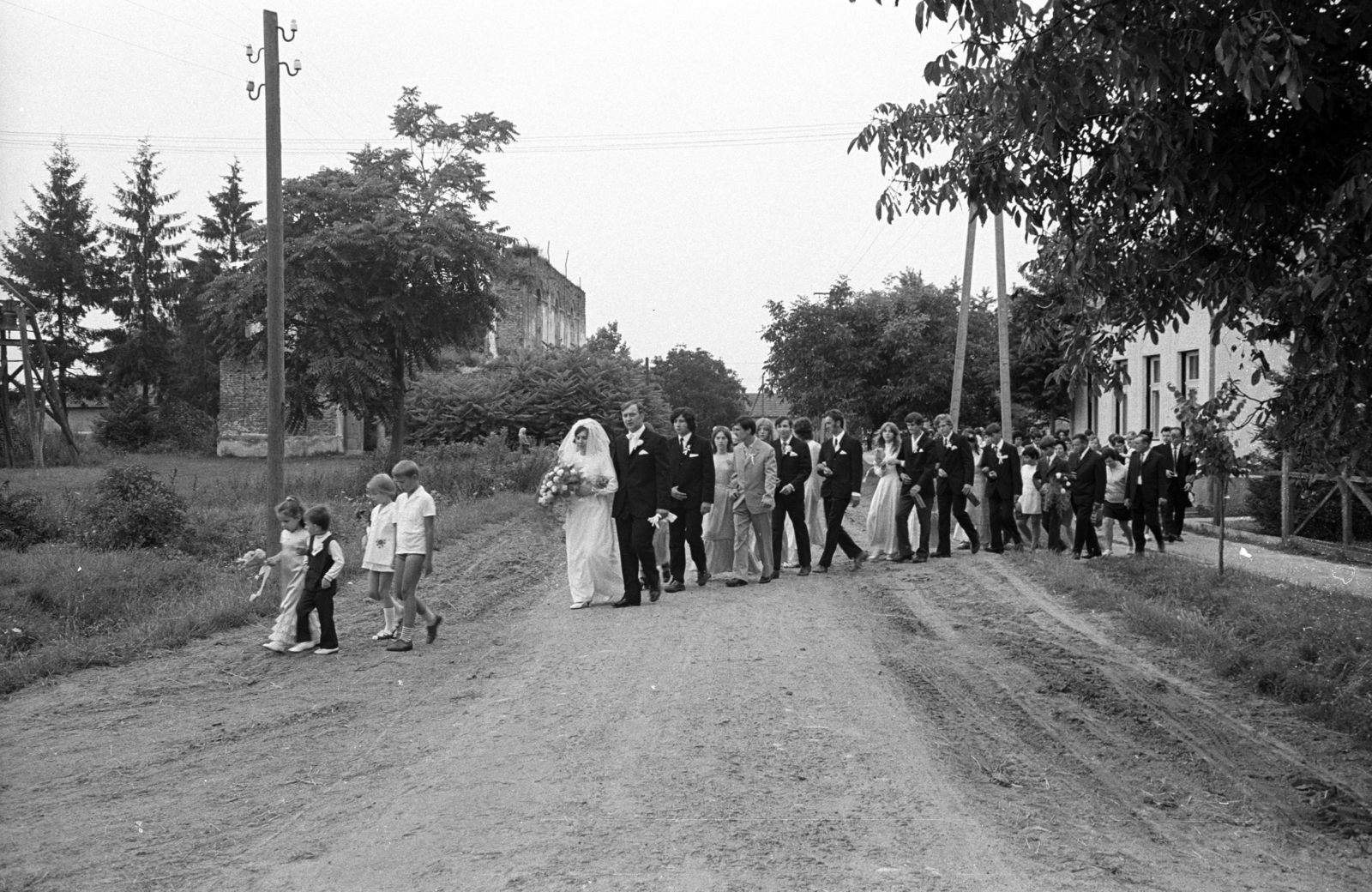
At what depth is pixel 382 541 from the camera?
10.6 metres

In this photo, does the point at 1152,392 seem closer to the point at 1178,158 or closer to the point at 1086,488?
the point at 1086,488

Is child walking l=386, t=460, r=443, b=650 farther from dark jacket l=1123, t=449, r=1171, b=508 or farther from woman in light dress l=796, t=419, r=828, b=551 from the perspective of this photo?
dark jacket l=1123, t=449, r=1171, b=508

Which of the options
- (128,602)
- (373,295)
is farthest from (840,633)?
(373,295)

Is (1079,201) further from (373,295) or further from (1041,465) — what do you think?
(373,295)

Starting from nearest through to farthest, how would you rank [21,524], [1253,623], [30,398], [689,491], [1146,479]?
[1253,623] < [689,491] < [21,524] < [1146,479] < [30,398]

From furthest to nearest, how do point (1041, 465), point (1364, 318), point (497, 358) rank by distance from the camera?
point (497, 358)
point (1041, 465)
point (1364, 318)

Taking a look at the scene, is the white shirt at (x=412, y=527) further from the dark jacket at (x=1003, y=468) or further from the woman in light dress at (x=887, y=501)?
the dark jacket at (x=1003, y=468)

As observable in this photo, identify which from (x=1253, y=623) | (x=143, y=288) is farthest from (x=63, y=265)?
(x=1253, y=623)

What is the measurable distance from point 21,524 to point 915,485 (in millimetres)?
12189

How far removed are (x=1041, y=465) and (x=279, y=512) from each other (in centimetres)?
1090

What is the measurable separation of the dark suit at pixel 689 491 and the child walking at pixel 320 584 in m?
4.28

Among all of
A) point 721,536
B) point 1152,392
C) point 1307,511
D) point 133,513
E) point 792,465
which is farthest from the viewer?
point 1152,392

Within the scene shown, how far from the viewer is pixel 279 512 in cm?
1037

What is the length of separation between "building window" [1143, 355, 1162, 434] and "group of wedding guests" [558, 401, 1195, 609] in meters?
10.5
